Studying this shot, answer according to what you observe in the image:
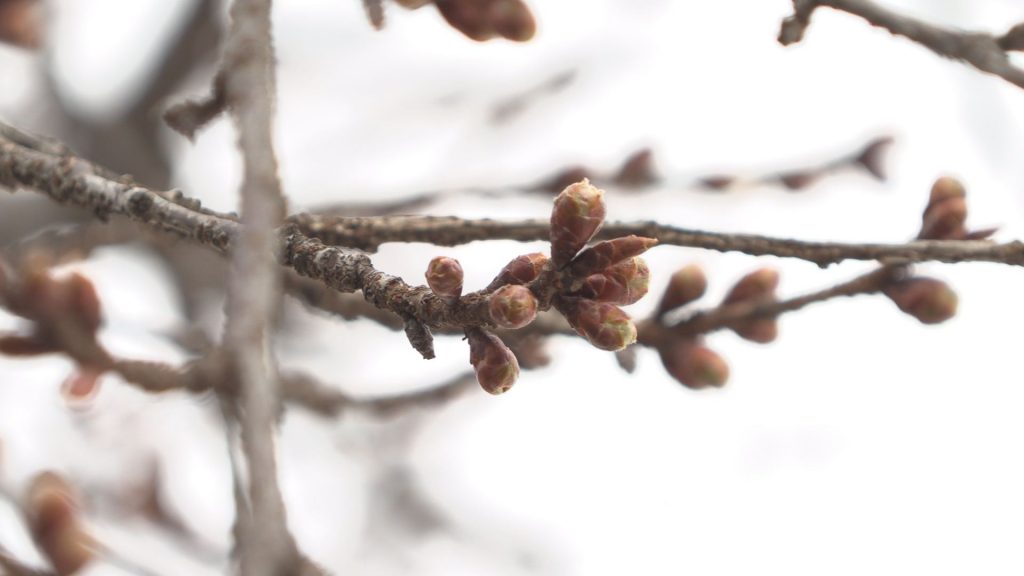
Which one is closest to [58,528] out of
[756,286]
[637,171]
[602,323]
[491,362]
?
[491,362]

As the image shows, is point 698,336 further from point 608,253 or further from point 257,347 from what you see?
point 257,347

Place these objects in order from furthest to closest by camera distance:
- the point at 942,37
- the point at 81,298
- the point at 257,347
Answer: the point at 81,298, the point at 942,37, the point at 257,347

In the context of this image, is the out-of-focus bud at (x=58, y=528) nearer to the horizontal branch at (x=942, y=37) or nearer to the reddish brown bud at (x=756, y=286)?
the reddish brown bud at (x=756, y=286)

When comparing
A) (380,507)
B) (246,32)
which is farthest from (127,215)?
(380,507)

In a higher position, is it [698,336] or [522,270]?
[698,336]

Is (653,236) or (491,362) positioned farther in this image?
(653,236)

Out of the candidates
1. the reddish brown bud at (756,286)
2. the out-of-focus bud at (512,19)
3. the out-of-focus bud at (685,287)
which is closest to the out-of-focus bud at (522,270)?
the out-of-focus bud at (512,19)

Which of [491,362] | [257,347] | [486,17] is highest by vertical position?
[486,17]
